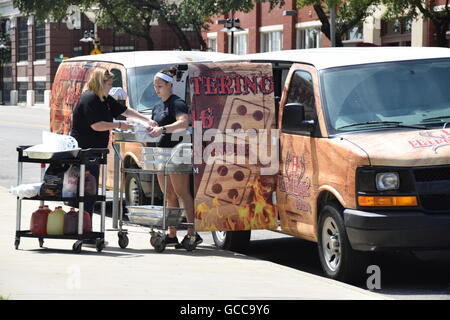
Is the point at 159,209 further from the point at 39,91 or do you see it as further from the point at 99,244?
the point at 39,91

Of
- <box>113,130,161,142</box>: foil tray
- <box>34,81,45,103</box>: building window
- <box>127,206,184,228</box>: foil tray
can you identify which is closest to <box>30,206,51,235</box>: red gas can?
<box>127,206,184,228</box>: foil tray

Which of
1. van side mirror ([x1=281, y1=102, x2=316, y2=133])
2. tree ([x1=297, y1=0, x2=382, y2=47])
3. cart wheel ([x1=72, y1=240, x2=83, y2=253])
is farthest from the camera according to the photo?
tree ([x1=297, y1=0, x2=382, y2=47])

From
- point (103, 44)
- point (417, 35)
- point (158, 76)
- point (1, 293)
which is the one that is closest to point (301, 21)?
point (417, 35)

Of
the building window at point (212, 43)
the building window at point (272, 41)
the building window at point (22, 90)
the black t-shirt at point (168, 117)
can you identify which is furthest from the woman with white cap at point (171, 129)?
the building window at point (22, 90)

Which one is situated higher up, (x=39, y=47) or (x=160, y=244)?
(x=39, y=47)

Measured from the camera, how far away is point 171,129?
36.1 feet

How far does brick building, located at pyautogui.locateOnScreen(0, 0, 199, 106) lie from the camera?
74.4 m

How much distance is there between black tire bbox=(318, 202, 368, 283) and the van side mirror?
0.82 metres

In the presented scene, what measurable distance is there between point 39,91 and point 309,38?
33695 millimetres

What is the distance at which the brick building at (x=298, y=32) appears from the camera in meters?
38.2

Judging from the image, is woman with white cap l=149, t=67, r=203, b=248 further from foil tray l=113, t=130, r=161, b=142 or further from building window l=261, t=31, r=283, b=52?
building window l=261, t=31, r=283, b=52

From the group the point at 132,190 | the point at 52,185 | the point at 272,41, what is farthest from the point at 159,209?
the point at 272,41

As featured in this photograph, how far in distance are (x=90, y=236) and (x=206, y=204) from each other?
1.20m
